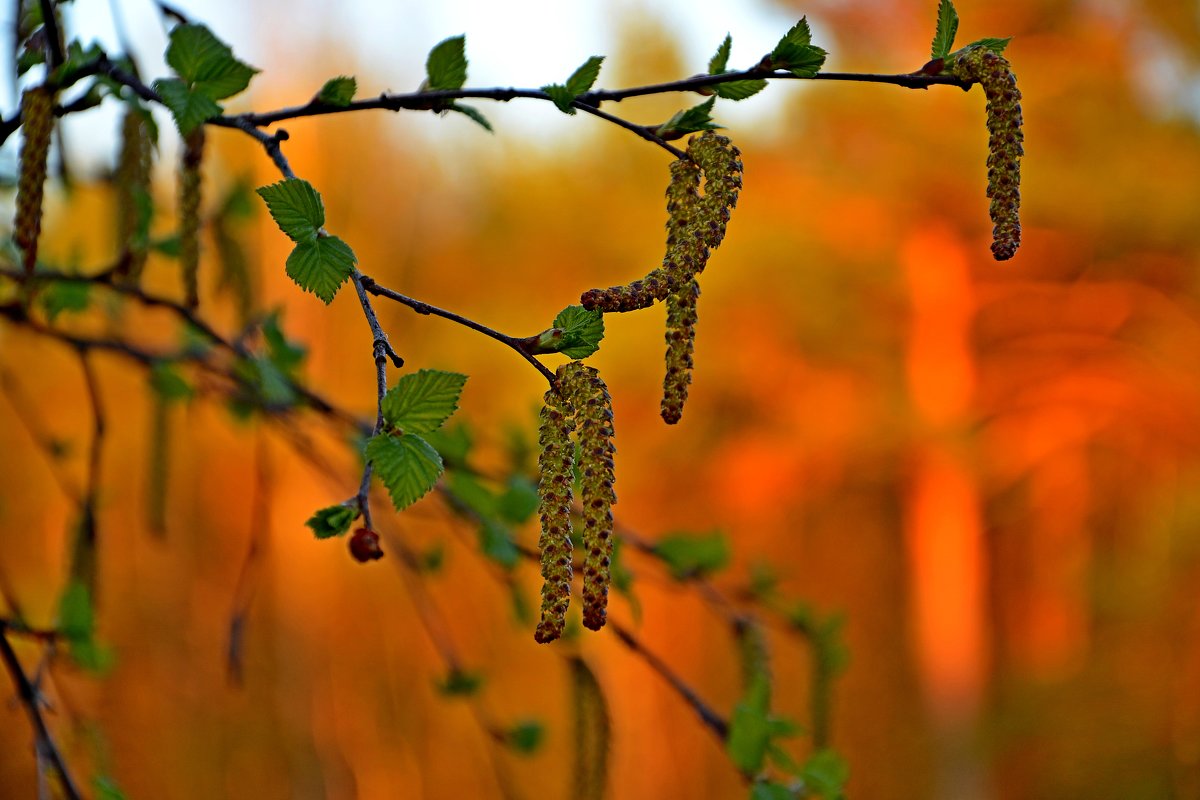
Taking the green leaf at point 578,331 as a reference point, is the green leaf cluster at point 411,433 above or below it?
below

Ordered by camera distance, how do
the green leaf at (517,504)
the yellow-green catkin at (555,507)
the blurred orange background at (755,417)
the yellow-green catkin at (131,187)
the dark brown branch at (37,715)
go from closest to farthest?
the yellow-green catkin at (555,507) < the dark brown branch at (37,715) < the yellow-green catkin at (131,187) < the green leaf at (517,504) < the blurred orange background at (755,417)

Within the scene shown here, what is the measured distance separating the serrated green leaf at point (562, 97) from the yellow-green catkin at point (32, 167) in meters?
0.24

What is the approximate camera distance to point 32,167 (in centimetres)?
55

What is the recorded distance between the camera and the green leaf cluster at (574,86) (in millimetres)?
518

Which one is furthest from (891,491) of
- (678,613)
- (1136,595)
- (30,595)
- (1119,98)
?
(30,595)

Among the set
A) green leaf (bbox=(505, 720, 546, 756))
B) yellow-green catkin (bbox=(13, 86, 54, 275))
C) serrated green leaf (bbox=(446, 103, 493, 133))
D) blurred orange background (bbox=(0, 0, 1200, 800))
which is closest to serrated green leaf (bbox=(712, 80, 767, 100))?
serrated green leaf (bbox=(446, 103, 493, 133))

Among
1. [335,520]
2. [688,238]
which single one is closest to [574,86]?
[688,238]

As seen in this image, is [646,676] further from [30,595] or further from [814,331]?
[30,595]

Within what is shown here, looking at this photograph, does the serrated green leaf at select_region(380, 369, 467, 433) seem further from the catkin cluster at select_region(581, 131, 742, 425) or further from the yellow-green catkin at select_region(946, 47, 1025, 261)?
the yellow-green catkin at select_region(946, 47, 1025, 261)

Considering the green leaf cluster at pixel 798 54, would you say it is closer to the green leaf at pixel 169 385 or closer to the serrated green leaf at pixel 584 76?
the serrated green leaf at pixel 584 76

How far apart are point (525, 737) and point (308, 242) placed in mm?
701

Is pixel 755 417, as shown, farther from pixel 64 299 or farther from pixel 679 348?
pixel 679 348

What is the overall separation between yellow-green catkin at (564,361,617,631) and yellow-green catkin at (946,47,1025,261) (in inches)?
6.8

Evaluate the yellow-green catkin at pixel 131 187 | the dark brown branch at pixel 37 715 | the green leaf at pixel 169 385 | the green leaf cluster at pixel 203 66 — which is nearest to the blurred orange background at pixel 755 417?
the green leaf at pixel 169 385
